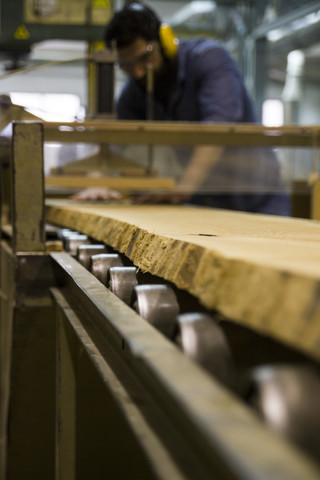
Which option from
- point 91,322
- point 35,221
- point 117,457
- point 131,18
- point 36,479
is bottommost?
point 36,479

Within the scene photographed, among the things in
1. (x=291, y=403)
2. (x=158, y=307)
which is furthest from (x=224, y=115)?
(x=291, y=403)

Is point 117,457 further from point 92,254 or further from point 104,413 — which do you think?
point 92,254

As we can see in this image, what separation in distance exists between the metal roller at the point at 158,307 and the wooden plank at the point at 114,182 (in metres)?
1.97

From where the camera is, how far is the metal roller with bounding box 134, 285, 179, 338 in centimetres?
84

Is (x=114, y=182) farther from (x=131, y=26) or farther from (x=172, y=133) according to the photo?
(x=131, y=26)

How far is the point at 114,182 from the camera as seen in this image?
2807mm

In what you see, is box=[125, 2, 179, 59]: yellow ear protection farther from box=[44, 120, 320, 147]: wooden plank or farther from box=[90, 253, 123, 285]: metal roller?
box=[90, 253, 123, 285]: metal roller

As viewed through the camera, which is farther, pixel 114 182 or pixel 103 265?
pixel 114 182

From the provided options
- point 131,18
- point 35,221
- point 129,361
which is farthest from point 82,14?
point 129,361

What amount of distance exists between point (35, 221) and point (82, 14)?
3.55 metres

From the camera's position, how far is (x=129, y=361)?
758mm

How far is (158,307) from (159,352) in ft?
0.70

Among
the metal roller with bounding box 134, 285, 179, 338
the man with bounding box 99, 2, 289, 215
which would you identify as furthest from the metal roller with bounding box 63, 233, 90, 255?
the man with bounding box 99, 2, 289, 215

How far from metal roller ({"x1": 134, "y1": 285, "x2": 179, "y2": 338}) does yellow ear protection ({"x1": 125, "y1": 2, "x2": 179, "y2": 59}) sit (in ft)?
7.50
